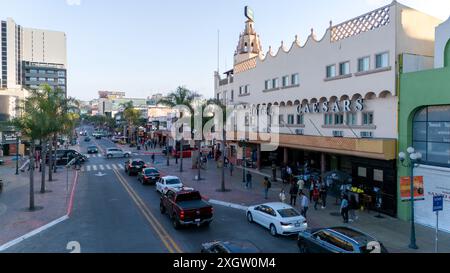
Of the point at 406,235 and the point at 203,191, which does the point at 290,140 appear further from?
the point at 406,235

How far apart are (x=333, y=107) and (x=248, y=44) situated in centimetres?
2506

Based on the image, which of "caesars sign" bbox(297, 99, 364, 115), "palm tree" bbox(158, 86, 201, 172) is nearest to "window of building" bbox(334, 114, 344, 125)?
"caesars sign" bbox(297, 99, 364, 115)

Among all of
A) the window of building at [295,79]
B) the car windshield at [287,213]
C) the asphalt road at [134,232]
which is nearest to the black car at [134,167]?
the asphalt road at [134,232]

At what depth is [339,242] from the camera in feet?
40.9

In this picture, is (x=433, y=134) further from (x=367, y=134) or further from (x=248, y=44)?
(x=248, y=44)

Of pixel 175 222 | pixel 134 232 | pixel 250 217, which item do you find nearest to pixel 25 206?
pixel 134 232

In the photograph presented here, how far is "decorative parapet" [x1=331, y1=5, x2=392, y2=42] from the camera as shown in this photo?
22.3 m

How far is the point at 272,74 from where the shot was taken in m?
35.8

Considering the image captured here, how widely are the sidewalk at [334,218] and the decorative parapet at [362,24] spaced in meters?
12.1

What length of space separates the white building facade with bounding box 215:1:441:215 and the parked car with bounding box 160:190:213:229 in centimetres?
1090

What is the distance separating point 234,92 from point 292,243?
31.6 meters

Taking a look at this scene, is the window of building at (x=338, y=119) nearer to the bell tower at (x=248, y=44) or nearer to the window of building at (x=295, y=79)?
the window of building at (x=295, y=79)

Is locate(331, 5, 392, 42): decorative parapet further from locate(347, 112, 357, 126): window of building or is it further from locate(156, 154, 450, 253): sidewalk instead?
locate(156, 154, 450, 253): sidewalk
